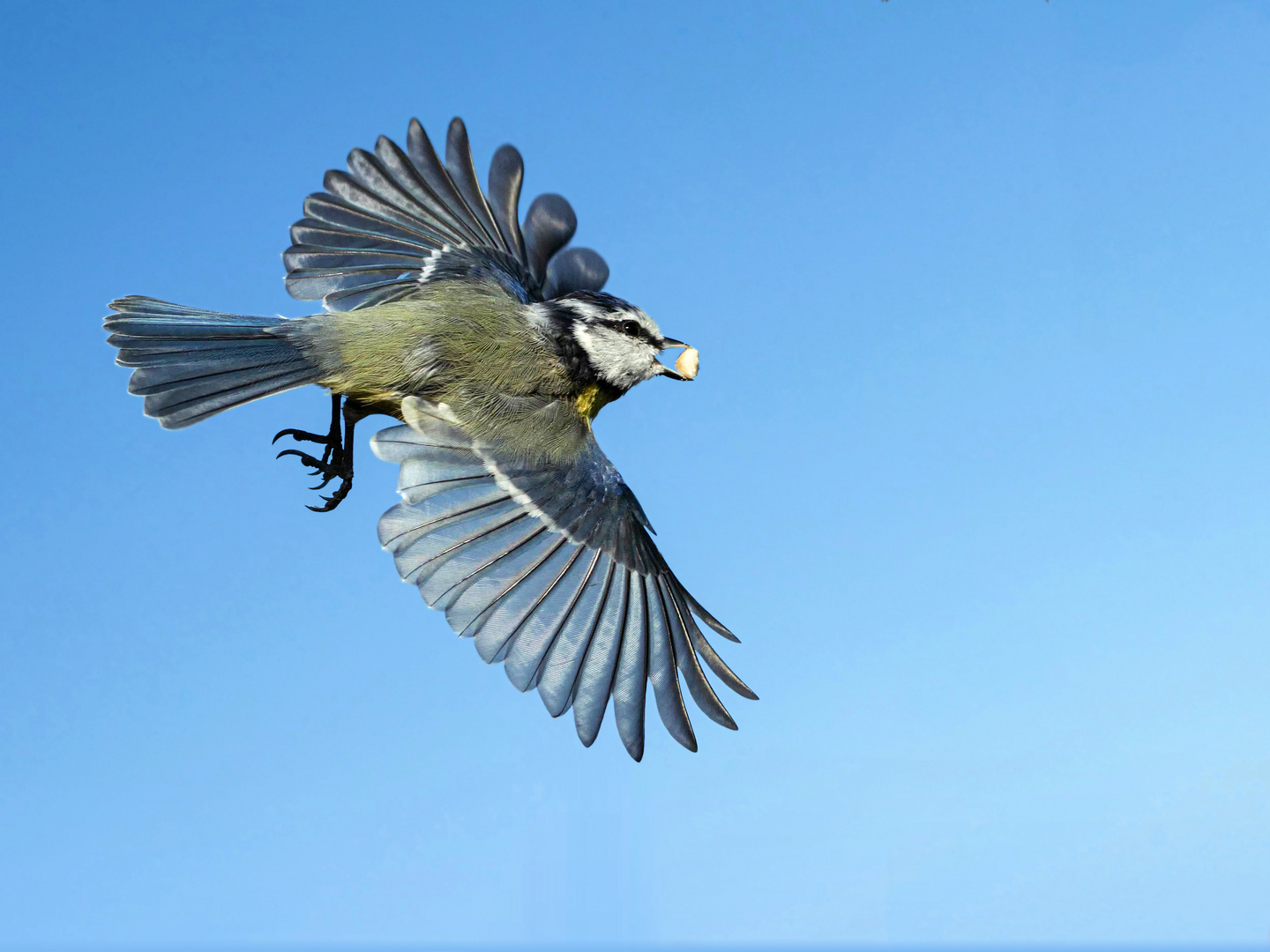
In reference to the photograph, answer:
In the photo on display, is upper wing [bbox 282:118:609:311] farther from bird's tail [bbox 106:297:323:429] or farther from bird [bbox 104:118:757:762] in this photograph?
bird's tail [bbox 106:297:323:429]

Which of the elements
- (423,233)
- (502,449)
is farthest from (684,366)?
(423,233)

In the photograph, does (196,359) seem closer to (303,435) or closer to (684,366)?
(303,435)

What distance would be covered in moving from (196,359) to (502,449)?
2.61 feet

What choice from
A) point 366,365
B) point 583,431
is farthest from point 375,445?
point 583,431

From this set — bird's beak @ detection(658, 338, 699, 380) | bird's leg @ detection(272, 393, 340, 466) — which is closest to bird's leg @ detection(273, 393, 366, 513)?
bird's leg @ detection(272, 393, 340, 466)

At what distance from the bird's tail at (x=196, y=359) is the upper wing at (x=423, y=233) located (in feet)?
1.49

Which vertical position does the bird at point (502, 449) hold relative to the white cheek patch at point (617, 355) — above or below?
below

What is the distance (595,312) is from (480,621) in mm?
910

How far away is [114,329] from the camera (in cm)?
278

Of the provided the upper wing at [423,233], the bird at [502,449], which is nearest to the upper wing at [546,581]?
the bird at [502,449]

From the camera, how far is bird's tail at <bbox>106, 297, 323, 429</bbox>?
273 cm

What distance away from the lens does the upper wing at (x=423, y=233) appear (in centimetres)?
337

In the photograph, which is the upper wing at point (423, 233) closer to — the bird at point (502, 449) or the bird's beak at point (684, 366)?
the bird at point (502, 449)

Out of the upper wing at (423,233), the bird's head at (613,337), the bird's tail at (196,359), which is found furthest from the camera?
the upper wing at (423,233)
